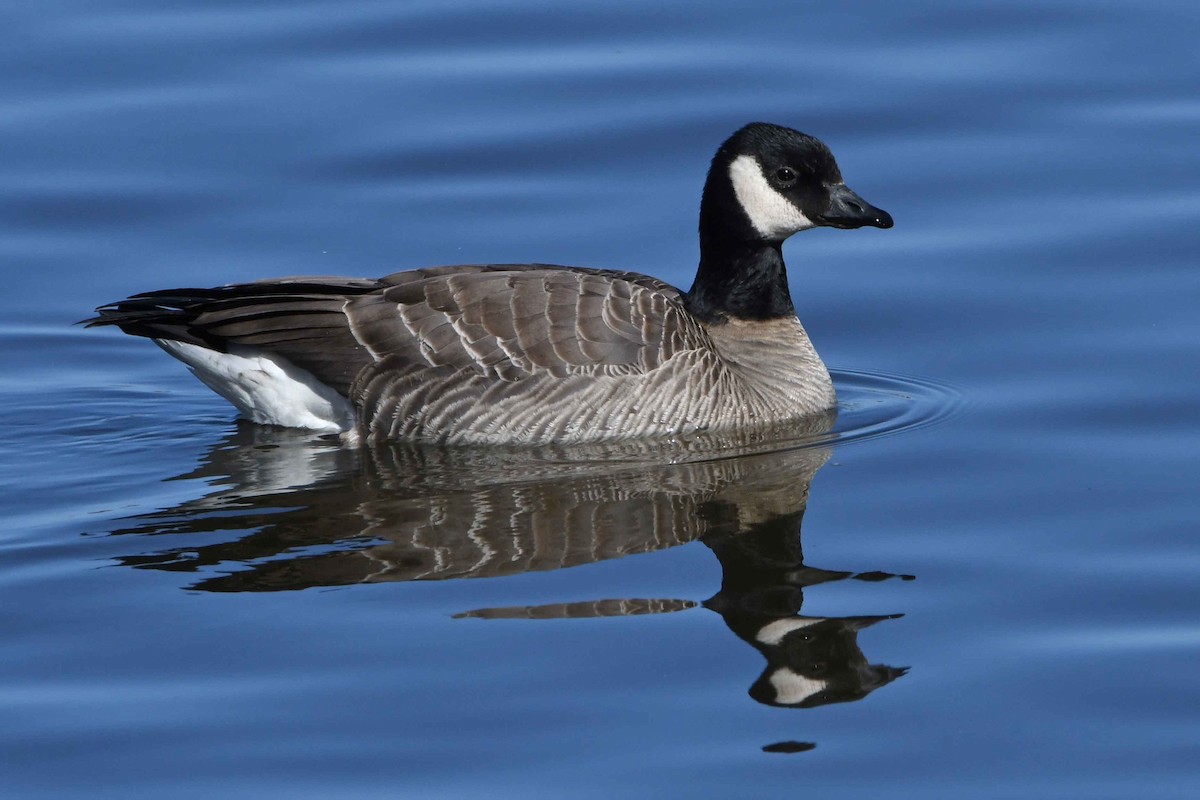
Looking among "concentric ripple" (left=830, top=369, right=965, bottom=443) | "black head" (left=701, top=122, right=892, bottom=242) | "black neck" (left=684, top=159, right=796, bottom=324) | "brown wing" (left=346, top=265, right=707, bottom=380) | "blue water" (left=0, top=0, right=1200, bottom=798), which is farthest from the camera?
"black neck" (left=684, top=159, right=796, bottom=324)

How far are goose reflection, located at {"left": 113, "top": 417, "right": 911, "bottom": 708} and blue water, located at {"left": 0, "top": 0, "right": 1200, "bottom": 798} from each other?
0.11ft

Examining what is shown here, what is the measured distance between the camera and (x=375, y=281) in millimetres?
12016

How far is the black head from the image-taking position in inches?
478

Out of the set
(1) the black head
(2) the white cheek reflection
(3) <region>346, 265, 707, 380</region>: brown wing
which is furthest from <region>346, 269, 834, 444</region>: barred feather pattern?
(2) the white cheek reflection

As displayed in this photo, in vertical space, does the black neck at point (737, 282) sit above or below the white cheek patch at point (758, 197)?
below

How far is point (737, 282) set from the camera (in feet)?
40.9

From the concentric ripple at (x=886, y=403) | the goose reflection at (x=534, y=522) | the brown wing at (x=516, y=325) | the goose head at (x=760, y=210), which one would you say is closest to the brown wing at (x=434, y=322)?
the brown wing at (x=516, y=325)

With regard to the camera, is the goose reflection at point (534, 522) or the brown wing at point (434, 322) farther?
the brown wing at point (434, 322)

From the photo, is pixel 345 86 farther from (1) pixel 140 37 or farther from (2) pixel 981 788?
(2) pixel 981 788

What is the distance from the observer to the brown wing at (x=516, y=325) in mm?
11688

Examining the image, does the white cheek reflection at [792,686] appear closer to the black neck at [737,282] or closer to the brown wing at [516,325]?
the brown wing at [516,325]

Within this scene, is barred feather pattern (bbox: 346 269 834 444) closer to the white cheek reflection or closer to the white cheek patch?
the white cheek patch

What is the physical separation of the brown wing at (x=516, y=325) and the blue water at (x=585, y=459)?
69cm

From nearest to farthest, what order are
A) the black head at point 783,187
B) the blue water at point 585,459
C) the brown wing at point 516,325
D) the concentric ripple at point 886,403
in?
the blue water at point 585,459 < the brown wing at point 516,325 < the concentric ripple at point 886,403 < the black head at point 783,187
